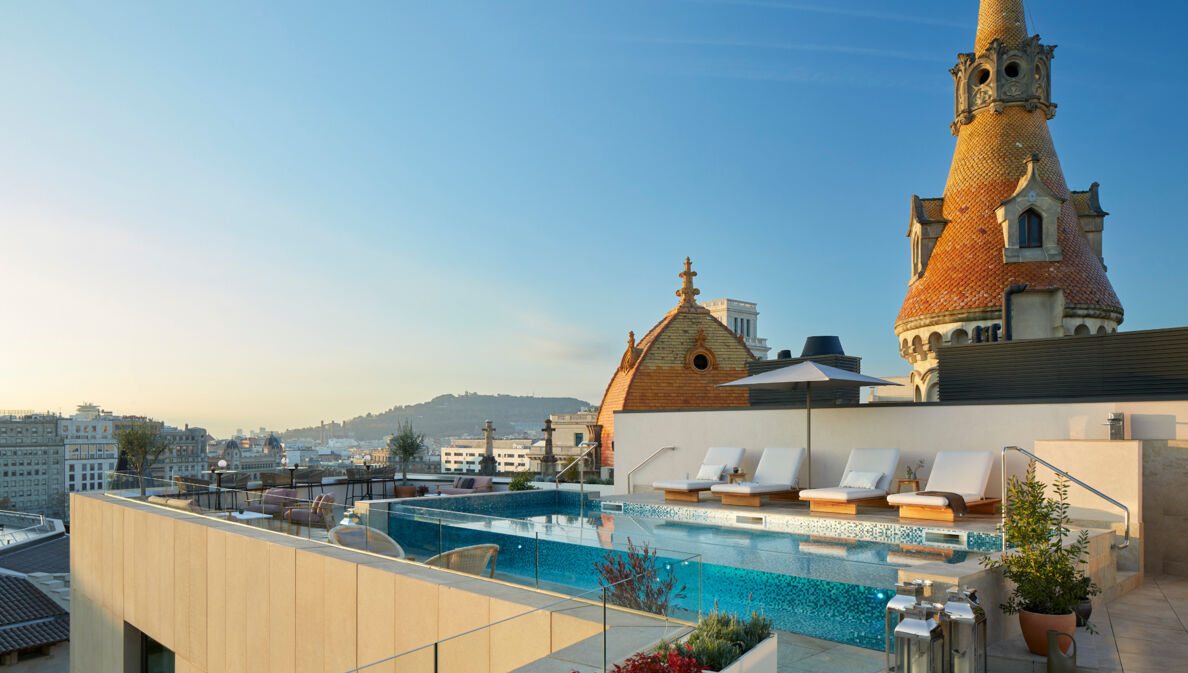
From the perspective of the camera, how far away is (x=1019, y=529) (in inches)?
188

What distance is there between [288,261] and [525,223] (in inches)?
271

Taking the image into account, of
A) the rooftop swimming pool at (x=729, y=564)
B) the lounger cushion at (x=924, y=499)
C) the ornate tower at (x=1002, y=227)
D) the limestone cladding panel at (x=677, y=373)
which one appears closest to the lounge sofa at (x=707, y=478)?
the lounger cushion at (x=924, y=499)

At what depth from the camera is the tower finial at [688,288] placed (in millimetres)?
21734

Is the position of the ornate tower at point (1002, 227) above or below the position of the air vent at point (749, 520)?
above

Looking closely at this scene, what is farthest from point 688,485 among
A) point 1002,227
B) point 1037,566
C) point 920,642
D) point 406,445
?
point 1002,227

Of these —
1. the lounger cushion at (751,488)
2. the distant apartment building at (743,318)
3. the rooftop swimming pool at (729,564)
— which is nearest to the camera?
the rooftop swimming pool at (729,564)

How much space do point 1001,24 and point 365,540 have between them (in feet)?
86.5

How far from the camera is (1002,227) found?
22.6 meters

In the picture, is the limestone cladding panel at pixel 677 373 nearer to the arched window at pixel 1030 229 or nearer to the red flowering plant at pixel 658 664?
the arched window at pixel 1030 229

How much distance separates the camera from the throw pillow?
33.0 ft

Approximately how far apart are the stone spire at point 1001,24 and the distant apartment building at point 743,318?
7652 centimetres

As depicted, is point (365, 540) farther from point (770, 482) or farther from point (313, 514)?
point (770, 482)

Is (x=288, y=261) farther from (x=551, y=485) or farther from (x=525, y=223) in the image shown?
(x=551, y=485)

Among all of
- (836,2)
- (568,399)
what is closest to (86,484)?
(568,399)
